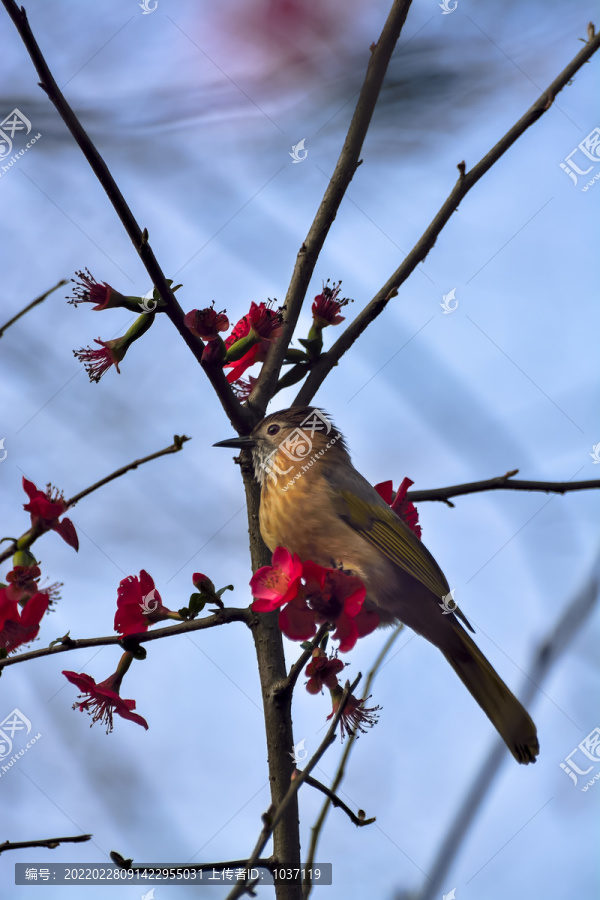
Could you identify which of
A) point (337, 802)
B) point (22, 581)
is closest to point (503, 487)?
point (337, 802)

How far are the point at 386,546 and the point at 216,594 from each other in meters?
1.07

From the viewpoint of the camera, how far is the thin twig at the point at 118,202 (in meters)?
1.92

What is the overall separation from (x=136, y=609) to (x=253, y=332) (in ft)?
3.26

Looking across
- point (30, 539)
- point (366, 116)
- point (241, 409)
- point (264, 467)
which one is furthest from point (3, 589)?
point (366, 116)

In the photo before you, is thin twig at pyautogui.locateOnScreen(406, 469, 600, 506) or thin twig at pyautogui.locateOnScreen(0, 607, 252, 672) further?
thin twig at pyautogui.locateOnScreen(406, 469, 600, 506)

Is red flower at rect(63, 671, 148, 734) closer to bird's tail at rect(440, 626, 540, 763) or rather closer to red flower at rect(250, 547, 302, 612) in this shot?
red flower at rect(250, 547, 302, 612)

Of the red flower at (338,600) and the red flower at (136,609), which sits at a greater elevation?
the red flower at (136,609)

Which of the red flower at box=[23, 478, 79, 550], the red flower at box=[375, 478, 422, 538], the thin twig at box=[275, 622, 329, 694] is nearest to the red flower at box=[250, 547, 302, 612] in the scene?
the thin twig at box=[275, 622, 329, 694]

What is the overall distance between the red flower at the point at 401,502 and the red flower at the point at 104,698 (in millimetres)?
1104

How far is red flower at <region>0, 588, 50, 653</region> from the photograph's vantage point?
2.16 metres

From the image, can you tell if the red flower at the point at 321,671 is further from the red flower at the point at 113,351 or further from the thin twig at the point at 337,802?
the red flower at the point at 113,351

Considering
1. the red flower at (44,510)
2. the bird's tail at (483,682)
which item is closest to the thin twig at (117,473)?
the red flower at (44,510)

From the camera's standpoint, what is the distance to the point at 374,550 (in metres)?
3.06

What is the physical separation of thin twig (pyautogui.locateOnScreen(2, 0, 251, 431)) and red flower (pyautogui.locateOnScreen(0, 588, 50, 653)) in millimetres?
789
